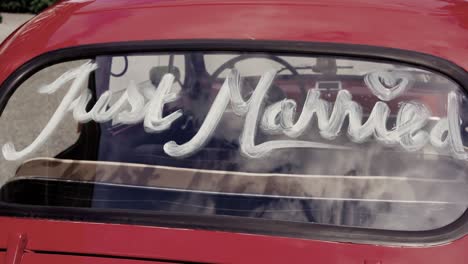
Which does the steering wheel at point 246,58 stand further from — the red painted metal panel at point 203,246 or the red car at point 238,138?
the red painted metal panel at point 203,246

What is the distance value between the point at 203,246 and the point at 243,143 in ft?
0.98

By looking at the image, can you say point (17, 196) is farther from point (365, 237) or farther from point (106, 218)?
point (365, 237)

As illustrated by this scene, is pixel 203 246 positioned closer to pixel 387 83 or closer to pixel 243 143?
pixel 243 143

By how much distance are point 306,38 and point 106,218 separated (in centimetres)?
71

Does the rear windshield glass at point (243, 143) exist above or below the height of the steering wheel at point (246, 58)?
below

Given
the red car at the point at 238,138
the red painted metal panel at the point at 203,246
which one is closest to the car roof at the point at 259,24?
the red car at the point at 238,138

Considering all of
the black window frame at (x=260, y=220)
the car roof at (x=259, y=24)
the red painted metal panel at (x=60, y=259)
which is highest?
the car roof at (x=259, y=24)

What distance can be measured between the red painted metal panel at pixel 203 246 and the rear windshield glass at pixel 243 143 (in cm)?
8

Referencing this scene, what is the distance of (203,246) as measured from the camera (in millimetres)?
1655

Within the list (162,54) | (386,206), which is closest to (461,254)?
(386,206)

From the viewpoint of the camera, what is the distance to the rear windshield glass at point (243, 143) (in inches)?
67.1

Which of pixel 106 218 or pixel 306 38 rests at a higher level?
pixel 306 38

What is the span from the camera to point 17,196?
194cm

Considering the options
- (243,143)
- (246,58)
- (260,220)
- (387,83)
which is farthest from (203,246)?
(387,83)
